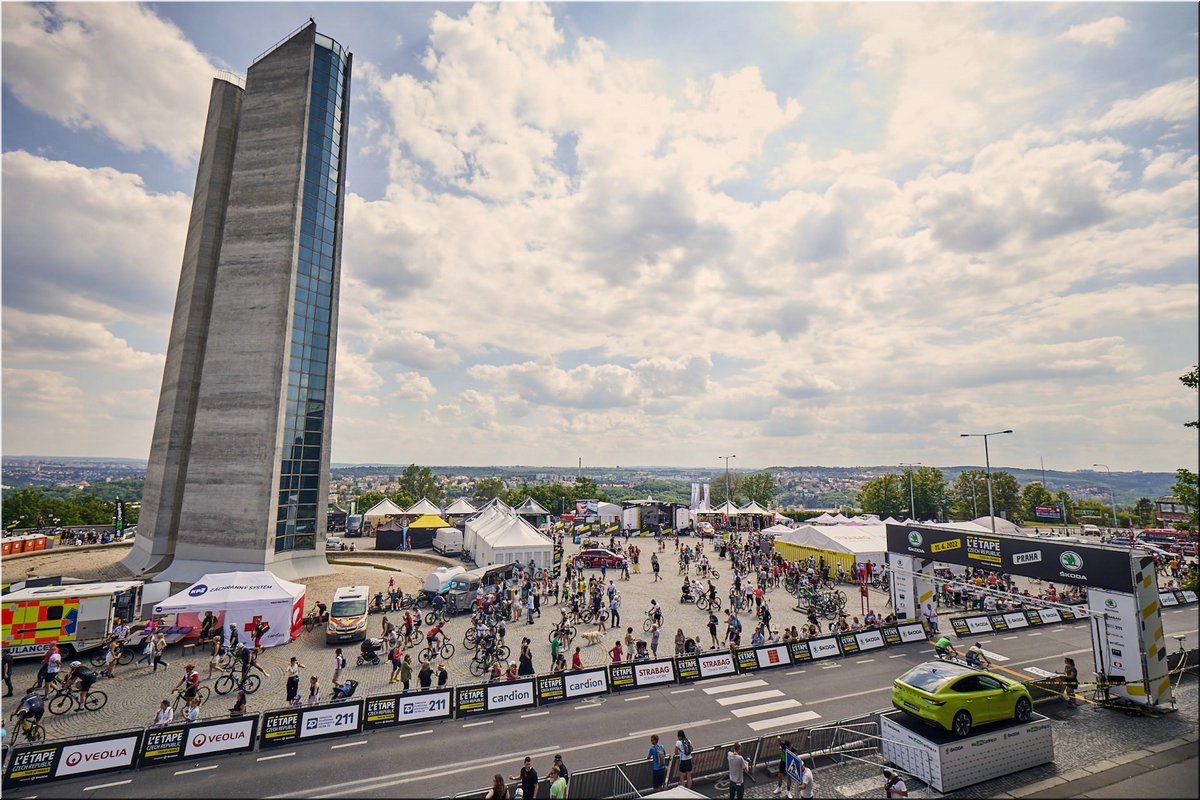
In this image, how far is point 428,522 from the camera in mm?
57594

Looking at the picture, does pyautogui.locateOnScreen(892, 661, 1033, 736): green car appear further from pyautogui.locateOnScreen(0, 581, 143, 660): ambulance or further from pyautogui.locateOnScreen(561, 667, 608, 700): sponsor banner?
pyautogui.locateOnScreen(0, 581, 143, 660): ambulance

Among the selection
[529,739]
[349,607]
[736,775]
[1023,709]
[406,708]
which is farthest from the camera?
[349,607]

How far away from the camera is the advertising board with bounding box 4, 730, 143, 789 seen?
13.5 metres

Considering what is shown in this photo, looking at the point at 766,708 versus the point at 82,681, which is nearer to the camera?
the point at 82,681

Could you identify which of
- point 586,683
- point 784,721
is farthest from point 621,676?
point 784,721

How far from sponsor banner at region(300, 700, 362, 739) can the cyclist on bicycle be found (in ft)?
12.1

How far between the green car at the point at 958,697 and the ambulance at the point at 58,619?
3113cm

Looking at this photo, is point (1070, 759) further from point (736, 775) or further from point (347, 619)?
point (347, 619)

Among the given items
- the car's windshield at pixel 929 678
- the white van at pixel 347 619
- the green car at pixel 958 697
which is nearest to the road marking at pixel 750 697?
the green car at pixel 958 697

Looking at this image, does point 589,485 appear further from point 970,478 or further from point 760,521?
point 970,478

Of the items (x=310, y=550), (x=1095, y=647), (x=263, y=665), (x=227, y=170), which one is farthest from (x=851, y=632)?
(x=227, y=170)

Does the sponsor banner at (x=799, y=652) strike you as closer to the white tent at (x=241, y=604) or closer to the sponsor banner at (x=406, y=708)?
the sponsor banner at (x=406, y=708)

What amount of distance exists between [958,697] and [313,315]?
44734mm

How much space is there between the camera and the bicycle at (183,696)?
1766cm
